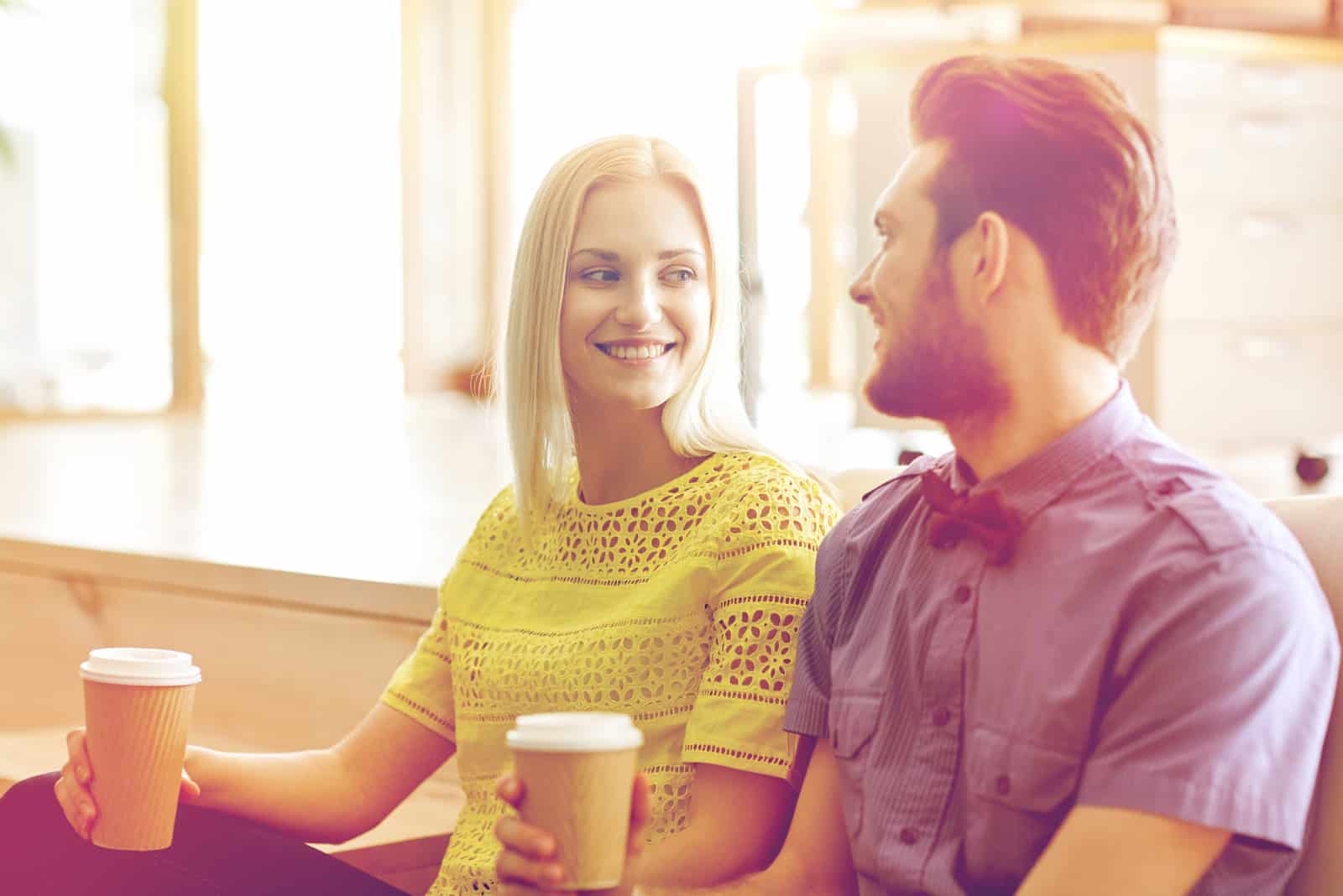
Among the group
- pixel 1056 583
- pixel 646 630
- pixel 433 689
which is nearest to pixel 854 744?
pixel 1056 583

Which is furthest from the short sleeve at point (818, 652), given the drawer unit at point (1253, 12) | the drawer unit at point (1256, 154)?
the drawer unit at point (1253, 12)

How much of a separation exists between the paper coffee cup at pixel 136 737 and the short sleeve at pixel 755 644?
1.35 feet

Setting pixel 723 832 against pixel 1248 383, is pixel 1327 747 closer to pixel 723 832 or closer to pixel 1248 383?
pixel 723 832

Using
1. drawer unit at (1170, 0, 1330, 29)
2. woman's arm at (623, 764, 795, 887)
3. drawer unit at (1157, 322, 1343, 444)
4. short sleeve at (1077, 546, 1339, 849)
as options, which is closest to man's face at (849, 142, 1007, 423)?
short sleeve at (1077, 546, 1339, 849)

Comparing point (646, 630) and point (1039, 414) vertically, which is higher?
point (1039, 414)

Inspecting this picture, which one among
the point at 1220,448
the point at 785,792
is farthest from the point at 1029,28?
the point at 785,792

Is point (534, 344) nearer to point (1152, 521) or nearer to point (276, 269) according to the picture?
point (1152, 521)

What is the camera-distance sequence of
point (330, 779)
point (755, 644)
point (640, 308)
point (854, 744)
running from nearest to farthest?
point (854, 744) < point (755, 644) < point (640, 308) < point (330, 779)

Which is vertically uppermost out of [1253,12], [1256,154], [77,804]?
[1253,12]

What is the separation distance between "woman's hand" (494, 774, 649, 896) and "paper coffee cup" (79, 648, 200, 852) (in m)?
0.38

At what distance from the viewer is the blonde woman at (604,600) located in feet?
4.63

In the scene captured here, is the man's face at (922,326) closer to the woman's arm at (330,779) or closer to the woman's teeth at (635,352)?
the woman's teeth at (635,352)

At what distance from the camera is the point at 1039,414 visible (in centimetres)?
109

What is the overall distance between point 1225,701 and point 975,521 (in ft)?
0.69
